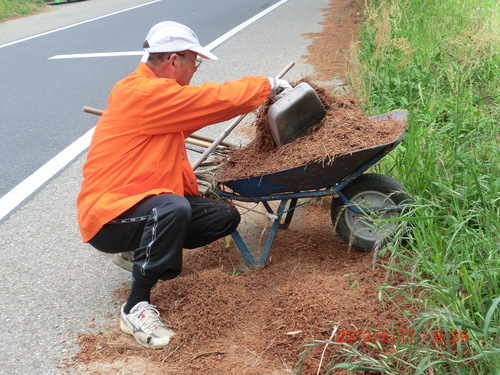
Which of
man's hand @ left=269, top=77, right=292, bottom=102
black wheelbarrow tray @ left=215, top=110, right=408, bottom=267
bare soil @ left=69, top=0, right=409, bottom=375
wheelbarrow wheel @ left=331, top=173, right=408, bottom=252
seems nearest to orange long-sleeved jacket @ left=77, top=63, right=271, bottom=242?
man's hand @ left=269, top=77, right=292, bottom=102

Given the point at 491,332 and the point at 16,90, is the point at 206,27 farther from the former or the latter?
the point at 491,332

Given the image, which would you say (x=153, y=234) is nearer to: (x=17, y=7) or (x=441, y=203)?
(x=441, y=203)

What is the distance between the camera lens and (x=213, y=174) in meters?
4.12

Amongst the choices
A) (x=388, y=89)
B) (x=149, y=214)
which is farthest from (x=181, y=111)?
(x=388, y=89)

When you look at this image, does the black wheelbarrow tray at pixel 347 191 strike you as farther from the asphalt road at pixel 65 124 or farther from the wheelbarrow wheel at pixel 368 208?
the asphalt road at pixel 65 124

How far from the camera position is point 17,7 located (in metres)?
18.8

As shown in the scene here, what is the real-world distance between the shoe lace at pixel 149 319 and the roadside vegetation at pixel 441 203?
101 centimetres

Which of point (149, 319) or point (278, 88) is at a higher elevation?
point (278, 88)

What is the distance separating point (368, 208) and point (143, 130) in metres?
1.44

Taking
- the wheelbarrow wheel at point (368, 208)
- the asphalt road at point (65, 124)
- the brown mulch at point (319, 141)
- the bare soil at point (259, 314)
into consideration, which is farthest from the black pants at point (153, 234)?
the wheelbarrow wheel at point (368, 208)

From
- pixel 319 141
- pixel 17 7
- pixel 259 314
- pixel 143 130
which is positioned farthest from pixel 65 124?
pixel 17 7

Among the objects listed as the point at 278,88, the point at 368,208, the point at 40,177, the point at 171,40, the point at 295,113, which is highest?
the point at 171,40

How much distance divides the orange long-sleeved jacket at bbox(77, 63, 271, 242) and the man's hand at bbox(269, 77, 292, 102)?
2.6 inches

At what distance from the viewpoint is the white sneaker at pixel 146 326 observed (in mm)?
3408
